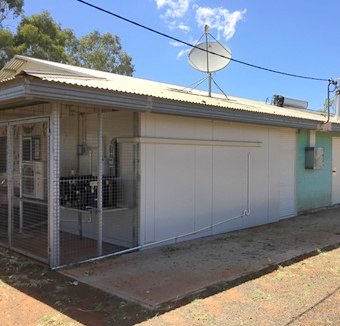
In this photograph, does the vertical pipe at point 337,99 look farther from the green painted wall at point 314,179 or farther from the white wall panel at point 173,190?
the white wall panel at point 173,190

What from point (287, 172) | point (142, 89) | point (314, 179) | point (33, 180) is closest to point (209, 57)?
point (142, 89)

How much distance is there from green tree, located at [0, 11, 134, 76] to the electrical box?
53.4 feet

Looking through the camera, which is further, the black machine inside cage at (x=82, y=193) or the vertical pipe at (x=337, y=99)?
the vertical pipe at (x=337, y=99)

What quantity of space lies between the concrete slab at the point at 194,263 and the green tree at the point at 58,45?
17813 millimetres

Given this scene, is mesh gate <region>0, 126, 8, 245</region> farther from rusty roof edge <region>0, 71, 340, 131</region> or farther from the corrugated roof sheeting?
rusty roof edge <region>0, 71, 340, 131</region>

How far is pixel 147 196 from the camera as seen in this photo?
23.5ft

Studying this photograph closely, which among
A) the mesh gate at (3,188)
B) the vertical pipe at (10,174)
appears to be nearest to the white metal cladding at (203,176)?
the vertical pipe at (10,174)

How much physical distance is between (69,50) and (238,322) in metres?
31.2

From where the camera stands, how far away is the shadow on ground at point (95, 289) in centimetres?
453

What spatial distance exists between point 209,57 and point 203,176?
348 centimetres

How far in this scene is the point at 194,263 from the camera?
640 cm

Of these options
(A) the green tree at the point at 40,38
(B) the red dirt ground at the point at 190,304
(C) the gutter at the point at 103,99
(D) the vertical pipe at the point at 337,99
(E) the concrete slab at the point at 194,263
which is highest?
(A) the green tree at the point at 40,38

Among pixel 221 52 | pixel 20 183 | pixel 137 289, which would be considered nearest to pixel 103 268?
pixel 137 289

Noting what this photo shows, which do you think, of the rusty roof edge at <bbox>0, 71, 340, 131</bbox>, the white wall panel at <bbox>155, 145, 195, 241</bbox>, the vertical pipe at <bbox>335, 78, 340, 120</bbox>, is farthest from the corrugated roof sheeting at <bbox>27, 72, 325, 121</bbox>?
the vertical pipe at <bbox>335, 78, 340, 120</bbox>
